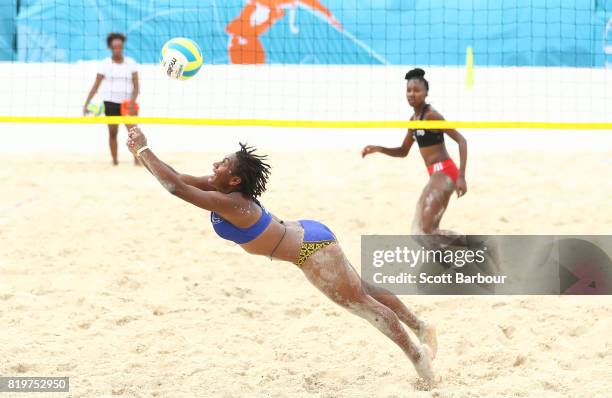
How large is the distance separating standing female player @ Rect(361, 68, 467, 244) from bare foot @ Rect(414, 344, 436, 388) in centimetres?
188

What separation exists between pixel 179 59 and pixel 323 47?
8623 mm

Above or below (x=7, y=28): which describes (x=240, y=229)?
below

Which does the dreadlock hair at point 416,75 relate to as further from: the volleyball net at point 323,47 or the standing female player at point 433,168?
the volleyball net at point 323,47

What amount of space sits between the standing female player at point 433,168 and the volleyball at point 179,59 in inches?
70.4

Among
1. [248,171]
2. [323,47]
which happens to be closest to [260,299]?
[248,171]

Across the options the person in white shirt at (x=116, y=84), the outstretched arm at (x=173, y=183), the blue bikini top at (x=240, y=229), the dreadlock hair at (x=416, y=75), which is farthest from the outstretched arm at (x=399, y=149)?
the person in white shirt at (x=116, y=84)

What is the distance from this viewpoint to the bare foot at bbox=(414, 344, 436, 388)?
4.61 metres

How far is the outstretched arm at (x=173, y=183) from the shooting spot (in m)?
4.07

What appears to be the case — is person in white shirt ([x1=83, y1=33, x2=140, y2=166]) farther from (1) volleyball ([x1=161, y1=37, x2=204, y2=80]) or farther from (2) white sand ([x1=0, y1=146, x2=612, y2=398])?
(1) volleyball ([x1=161, y1=37, x2=204, y2=80])

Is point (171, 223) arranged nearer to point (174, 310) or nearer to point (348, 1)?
point (174, 310)

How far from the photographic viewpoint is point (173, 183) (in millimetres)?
4070

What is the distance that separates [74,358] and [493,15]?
33.3 ft

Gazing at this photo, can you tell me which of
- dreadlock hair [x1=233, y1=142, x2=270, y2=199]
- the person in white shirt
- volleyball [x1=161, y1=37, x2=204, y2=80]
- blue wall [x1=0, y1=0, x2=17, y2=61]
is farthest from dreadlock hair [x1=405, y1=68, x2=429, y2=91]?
blue wall [x1=0, y1=0, x2=17, y2=61]

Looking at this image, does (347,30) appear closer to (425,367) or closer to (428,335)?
(428,335)
